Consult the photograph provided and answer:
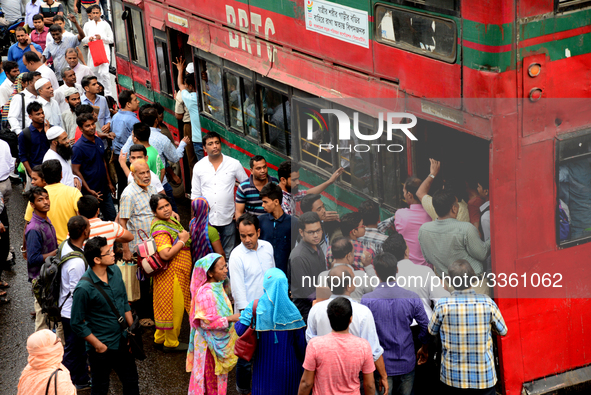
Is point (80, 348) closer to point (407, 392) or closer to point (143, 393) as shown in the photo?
point (143, 393)

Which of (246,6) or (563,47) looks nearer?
(563,47)

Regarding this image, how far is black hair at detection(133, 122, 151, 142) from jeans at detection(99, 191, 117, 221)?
3.17 ft

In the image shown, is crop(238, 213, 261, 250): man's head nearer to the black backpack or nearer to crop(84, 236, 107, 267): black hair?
crop(84, 236, 107, 267): black hair

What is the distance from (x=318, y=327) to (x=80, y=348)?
2.35m

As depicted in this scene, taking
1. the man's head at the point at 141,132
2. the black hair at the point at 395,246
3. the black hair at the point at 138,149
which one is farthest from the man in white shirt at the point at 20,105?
the black hair at the point at 395,246

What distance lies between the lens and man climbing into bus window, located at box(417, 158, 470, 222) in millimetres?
5355

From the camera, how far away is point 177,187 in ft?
34.4

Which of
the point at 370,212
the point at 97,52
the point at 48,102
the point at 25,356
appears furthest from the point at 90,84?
the point at 370,212

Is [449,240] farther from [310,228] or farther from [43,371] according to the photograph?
[43,371]

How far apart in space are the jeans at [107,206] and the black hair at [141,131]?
0.97 m

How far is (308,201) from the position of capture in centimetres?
686

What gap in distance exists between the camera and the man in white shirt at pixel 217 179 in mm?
7617

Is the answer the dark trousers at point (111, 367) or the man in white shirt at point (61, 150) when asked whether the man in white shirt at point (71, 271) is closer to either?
the dark trousers at point (111, 367)

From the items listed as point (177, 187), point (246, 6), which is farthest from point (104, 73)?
point (246, 6)
